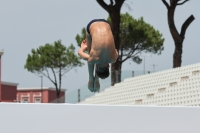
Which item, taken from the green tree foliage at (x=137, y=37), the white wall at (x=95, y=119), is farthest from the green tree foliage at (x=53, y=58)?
the white wall at (x=95, y=119)

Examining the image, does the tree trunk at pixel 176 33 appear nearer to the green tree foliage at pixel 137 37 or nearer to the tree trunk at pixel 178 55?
the tree trunk at pixel 178 55

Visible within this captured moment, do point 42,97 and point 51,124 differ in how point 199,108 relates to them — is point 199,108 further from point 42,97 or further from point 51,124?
point 42,97

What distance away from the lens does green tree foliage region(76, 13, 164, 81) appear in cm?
2858

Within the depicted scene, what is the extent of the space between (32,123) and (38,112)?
0.13 meters

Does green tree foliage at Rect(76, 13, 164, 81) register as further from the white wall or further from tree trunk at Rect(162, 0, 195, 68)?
the white wall

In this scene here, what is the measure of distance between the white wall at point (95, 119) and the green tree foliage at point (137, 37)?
854 inches

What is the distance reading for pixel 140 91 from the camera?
15.7 meters

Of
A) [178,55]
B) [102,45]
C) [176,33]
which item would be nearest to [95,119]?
[102,45]

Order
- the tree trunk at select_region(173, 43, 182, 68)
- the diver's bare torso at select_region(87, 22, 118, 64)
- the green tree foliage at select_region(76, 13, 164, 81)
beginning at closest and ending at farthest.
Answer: the diver's bare torso at select_region(87, 22, 118, 64) < the tree trunk at select_region(173, 43, 182, 68) < the green tree foliage at select_region(76, 13, 164, 81)

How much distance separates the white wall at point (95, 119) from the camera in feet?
16.8

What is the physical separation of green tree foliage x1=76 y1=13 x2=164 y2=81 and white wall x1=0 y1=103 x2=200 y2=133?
71.2ft

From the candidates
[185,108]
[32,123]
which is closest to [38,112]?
[32,123]

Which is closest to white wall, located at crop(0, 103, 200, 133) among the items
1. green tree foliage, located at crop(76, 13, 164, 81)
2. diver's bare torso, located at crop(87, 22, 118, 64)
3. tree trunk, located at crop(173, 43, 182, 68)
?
diver's bare torso, located at crop(87, 22, 118, 64)

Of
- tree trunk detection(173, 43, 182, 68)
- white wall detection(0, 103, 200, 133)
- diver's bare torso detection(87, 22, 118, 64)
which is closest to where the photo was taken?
diver's bare torso detection(87, 22, 118, 64)
